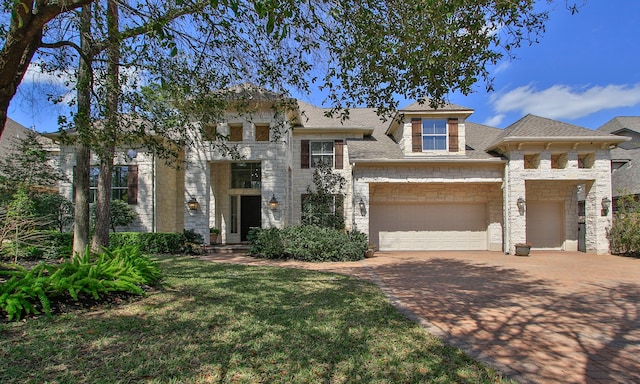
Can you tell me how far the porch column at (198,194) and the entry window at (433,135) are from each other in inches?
374

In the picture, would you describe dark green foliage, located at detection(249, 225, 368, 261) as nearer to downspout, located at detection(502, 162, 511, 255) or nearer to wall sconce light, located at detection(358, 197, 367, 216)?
wall sconce light, located at detection(358, 197, 367, 216)

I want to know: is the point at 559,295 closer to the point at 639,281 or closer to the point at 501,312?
the point at 501,312

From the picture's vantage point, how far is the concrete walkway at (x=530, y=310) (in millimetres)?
3844

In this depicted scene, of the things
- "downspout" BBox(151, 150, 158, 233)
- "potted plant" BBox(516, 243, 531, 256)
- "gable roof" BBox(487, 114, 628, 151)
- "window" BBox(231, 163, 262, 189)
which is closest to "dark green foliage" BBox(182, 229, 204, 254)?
"downspout" BBox(151, 150, 158, 233)

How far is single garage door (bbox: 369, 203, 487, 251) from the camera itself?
16125mm

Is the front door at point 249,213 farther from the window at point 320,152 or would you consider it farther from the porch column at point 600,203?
the porch column at point 600,203

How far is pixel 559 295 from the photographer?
23.5 ft

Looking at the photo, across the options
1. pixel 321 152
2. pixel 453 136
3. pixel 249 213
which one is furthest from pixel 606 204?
pixel 249 213

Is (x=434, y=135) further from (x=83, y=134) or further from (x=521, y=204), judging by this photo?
(x=83, y=134)

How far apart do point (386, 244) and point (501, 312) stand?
10254 mm

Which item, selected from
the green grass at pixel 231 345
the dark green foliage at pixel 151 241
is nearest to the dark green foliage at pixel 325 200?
the dark green foliage at pixel 151 241

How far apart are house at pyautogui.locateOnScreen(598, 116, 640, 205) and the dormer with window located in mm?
7298

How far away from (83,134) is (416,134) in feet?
41.0

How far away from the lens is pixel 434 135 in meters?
15.3
